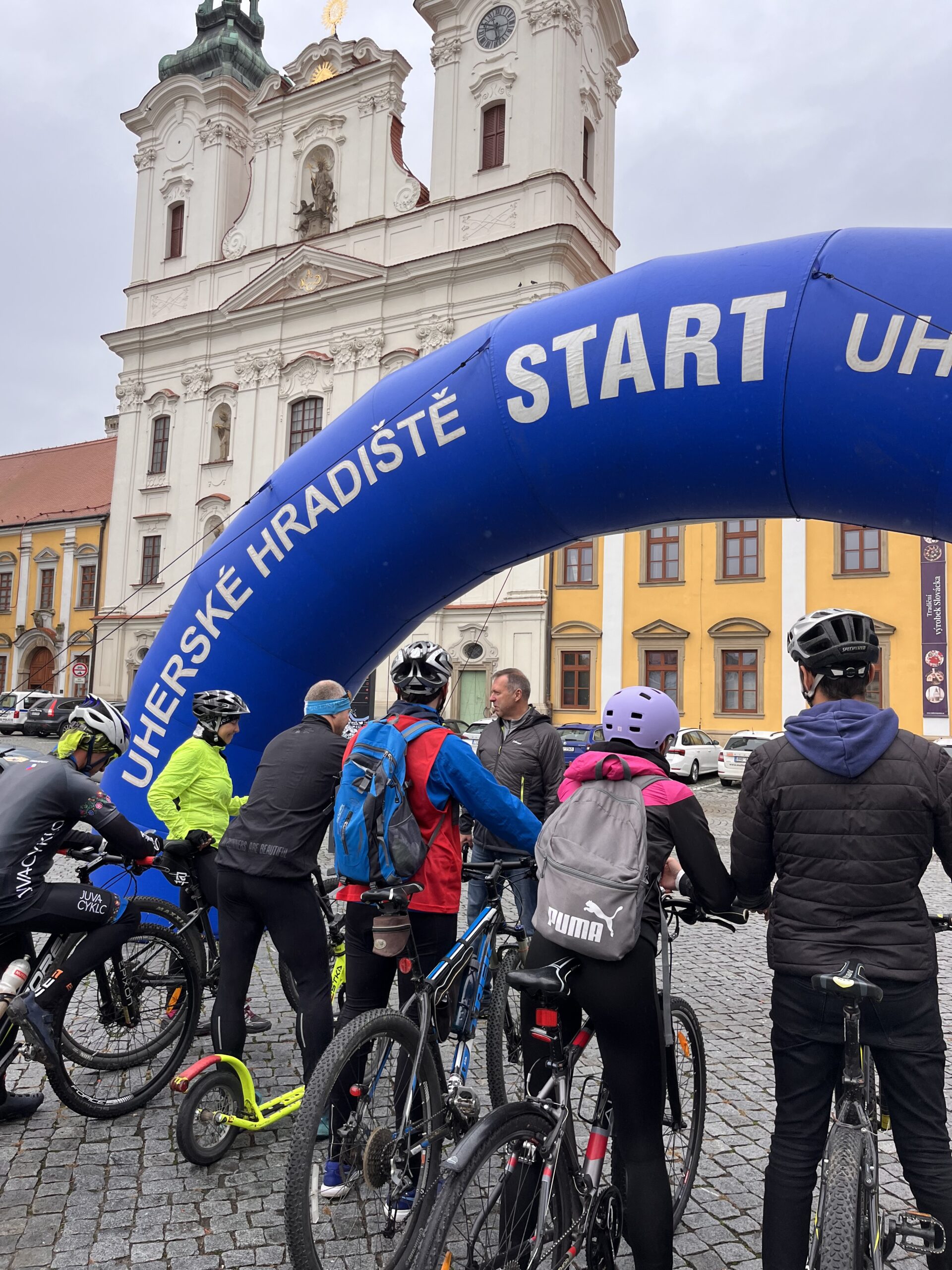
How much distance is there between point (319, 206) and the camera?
111ft

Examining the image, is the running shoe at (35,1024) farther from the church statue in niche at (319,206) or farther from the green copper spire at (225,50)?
the green copper spire at (225,50)

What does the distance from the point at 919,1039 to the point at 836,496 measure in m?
2.76

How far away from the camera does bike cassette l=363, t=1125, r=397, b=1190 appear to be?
287 centimetres

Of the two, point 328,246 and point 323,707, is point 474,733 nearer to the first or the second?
point 328,246

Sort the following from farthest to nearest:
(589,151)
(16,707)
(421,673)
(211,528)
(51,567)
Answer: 1. (51,567)
2. (211,528)
3. (589,151)
4. (16,707)
5. (421,673)

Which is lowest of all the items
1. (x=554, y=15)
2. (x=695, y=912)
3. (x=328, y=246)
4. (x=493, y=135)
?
(x=695, y=912)

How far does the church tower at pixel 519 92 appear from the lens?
2934cm

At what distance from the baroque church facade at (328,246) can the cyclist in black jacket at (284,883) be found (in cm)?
2411

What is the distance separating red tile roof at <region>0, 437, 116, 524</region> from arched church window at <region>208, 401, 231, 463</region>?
823 cm

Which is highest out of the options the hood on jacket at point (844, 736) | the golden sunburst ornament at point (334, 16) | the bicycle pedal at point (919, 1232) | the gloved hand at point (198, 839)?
the golden sunburst ornament at point (334, 16)

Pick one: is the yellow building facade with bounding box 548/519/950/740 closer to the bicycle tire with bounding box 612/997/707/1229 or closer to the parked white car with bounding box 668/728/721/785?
the parked white car with bounding box 668/728/721/785

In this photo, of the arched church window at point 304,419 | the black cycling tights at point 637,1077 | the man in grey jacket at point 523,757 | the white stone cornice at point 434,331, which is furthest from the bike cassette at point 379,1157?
the arched church window at point 304,419

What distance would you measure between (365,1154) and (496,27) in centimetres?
3494

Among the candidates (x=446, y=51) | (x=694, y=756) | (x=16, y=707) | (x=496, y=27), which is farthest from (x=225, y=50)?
(x=694, y=756)
